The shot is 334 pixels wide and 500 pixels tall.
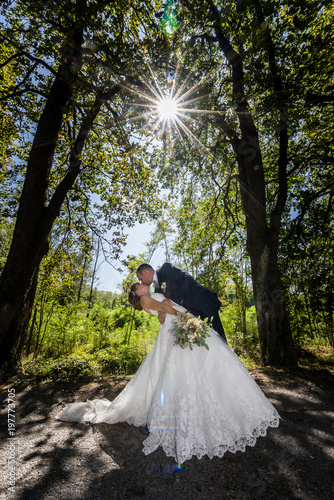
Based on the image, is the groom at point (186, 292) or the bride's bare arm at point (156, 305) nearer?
the bride's bare arm at point (156, 305)

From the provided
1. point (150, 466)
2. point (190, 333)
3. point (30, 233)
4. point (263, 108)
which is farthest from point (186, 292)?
point (263, 108)

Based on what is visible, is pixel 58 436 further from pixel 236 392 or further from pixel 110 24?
pixel 110 24

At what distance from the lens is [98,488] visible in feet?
6.88

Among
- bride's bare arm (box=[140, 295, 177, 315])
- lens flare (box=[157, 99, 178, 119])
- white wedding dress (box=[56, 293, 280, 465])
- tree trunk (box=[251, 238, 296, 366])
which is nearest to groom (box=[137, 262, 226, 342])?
white wedding dress (box=[56, 293, 280, 465])

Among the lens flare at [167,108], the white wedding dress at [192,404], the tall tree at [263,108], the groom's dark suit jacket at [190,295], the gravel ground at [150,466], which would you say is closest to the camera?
the gravel ground at [150,466]

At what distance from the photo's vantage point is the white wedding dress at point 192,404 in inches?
101

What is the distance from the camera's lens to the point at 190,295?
367 cm

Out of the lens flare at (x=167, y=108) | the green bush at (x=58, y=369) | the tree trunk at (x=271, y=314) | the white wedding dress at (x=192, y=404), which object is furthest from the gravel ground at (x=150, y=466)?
the lens flare at (x=167, y=108)

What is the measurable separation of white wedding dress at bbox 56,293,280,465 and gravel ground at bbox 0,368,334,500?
14cm

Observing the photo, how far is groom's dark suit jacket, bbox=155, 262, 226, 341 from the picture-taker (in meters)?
3.62

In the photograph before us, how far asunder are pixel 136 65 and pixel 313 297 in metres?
9.84

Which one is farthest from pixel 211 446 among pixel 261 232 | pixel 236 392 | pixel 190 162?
pixel 190 162

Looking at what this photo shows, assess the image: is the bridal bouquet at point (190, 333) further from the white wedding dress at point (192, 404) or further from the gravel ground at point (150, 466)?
the gravel ground at point (150, 466)

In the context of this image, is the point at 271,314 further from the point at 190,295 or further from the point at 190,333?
the point at 190,333
